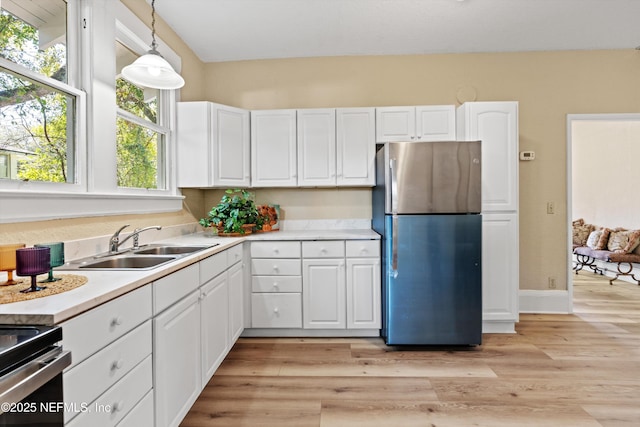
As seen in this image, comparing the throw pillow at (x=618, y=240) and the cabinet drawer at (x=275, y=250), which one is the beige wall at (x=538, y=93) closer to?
the cabinet drawer at (x=275, y=250)

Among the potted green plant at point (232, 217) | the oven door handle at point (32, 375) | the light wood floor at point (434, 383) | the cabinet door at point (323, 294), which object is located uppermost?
the potted green plant at point (232, 217)

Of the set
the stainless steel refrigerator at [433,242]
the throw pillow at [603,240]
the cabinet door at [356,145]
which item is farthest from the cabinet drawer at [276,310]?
the throw pillow at [603,240]

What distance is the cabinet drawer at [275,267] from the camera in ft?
9.11

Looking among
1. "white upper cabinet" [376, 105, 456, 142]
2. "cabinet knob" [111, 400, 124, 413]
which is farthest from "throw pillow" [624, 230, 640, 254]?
"cabinet knob" [111, 400, 124, 413]

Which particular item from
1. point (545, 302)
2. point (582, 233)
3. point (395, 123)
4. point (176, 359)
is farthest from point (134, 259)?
point (582, 233)

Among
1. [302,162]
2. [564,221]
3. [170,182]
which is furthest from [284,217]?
[564,221]

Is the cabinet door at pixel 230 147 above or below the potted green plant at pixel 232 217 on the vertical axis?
above

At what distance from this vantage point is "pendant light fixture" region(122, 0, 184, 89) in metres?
1.75

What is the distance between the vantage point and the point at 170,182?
9.50 feet

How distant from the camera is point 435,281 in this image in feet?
8.34

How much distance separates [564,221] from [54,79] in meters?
4.31

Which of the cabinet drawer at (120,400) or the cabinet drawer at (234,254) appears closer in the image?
the cabinet drawer at (120,400)

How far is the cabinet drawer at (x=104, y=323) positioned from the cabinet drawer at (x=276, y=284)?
1.49 metres

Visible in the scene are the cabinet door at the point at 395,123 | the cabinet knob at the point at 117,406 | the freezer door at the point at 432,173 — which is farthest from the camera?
the cabinet door at the point at 395,123
